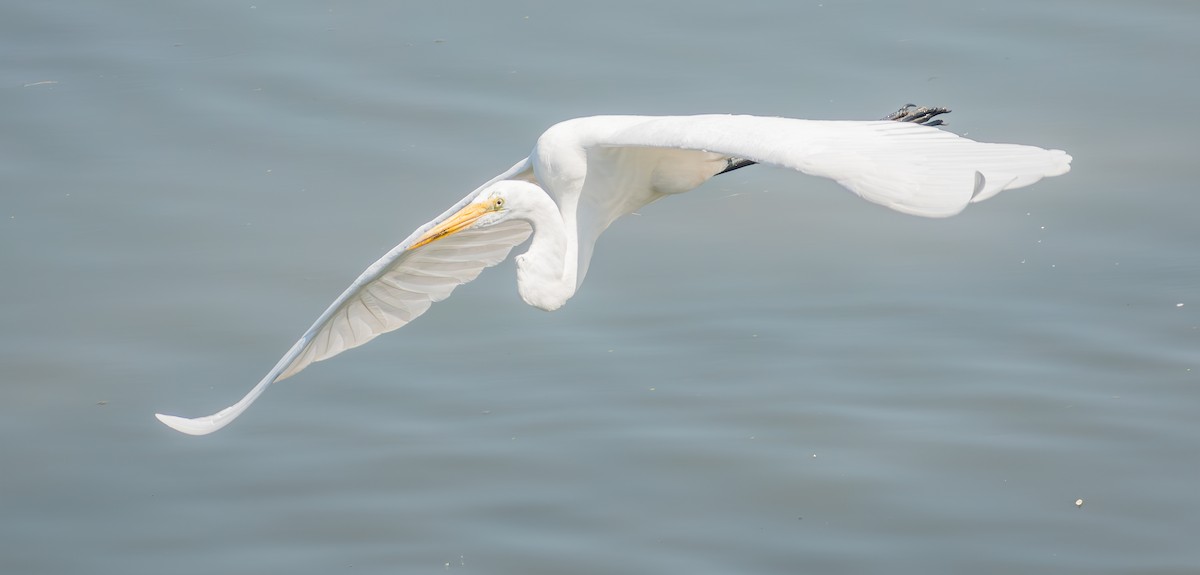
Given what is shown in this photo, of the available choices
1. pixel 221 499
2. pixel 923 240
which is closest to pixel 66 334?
pixel 221 499

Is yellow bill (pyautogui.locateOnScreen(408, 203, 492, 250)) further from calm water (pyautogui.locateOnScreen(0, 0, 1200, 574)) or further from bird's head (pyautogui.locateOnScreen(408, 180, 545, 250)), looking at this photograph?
calm water (pyautogui.locateOnScreen(0, 0, 1200, 574))

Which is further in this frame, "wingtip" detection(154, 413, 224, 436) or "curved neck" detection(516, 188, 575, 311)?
"curved neck" detection(516, 188, 575, 311)

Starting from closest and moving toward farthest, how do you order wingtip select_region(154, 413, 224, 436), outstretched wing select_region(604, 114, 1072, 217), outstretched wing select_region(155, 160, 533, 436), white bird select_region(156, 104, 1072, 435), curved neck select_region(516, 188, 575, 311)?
outstretched wing select_region(604, 114, 1072, 217) → white bird select_region(156, 104, 1072, 435) → wingtip select_region(154, 413, 224, 436) → curved neck select_region(516, 188, 575, 311) → outstretched wing select_region(155, 160, 533, 436)

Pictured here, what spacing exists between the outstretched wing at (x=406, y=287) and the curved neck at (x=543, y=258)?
27 cm

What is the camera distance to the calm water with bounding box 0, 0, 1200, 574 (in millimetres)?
6547

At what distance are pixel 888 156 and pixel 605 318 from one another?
10.2 ft

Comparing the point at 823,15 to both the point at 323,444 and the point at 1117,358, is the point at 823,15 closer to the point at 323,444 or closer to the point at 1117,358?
the point at 1117,358

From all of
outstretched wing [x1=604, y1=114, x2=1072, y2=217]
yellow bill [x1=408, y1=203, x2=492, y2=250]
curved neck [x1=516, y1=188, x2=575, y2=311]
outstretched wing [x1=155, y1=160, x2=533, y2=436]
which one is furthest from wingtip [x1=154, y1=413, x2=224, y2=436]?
outstretched wing [x1=604, y1=114, x2=1072, y2=217]

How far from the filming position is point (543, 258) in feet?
19.0

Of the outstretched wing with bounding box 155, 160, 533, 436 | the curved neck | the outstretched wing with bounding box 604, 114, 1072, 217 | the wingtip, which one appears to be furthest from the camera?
the outstretched wing with bounding box 155, 160, 533, 436

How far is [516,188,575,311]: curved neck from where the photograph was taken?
5746 mm

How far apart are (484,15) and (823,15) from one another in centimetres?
201

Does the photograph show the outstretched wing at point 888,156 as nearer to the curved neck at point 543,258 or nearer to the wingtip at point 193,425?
the curved neck at point 543,258

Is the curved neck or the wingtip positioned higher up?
the curved neck
